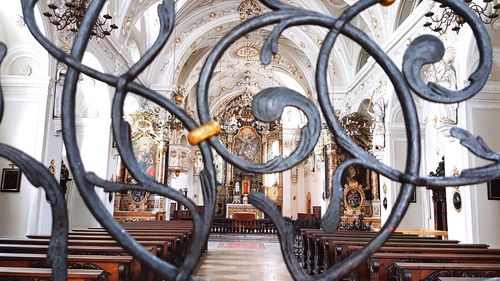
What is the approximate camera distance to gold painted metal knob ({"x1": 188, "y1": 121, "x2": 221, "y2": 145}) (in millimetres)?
825

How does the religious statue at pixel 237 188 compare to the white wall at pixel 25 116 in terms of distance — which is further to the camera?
the religious statue at pixel 237 188

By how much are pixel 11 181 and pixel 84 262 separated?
6.04 metres

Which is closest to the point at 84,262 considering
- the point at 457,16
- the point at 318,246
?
the point at 318,246

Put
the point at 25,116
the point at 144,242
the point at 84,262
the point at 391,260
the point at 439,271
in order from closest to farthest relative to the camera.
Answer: the point at 439,271 → the point at 84,262 → the point at 391,260 → the point at 144,242 → the point at 25,116

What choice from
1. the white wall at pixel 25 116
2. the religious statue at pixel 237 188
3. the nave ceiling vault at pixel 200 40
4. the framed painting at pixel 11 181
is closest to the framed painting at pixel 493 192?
the nave ceiling vault at pixel 200 40

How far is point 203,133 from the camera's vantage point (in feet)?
2.72

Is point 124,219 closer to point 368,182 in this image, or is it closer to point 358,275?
point 368,182

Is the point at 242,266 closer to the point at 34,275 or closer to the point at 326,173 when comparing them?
the point at 34,275

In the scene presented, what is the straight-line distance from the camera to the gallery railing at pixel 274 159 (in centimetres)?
84

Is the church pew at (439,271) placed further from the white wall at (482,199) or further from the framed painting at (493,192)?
the framed painting at (493,192)

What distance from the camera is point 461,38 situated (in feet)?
25.7

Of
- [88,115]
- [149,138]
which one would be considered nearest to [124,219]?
[149,138]

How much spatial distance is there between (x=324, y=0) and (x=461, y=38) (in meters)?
6.68

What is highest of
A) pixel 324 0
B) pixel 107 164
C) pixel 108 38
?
pixel 324 0
